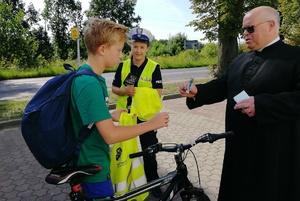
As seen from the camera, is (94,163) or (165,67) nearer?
(94,163)

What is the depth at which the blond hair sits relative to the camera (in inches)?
64.4

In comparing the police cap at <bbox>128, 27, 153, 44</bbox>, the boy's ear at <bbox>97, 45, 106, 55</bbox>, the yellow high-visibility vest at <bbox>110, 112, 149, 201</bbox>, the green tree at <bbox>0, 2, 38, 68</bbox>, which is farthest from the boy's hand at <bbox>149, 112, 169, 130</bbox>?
the green tree at <bbox>0, 2, 38, 68</bbox>

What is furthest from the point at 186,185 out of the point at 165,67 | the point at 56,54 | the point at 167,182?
the point at 56,54

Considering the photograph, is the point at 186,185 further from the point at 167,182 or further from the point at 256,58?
the point at 256,58

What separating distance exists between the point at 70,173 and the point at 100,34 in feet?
2.89

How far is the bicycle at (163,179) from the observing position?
1.62 meters

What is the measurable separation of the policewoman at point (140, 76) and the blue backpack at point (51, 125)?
132 centimetres

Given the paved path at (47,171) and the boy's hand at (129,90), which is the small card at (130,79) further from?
the paved path at (47,171)

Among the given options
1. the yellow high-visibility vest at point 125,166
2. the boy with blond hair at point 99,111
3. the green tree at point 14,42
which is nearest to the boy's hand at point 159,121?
the boy with blond hair at point 99,111

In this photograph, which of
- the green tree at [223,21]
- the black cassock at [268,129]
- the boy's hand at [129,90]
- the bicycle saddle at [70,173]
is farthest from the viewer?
the green tree at [223,21]

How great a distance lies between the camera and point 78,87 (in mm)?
1508

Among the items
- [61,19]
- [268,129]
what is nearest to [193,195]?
[268,129]

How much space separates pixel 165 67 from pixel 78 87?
22761 mm

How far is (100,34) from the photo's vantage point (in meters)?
1.63
